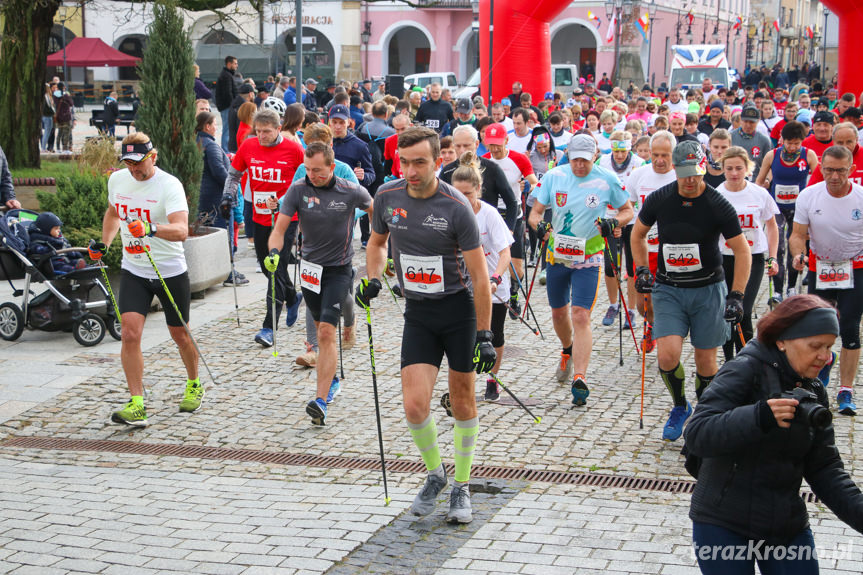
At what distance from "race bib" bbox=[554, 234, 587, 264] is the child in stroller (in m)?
4.53

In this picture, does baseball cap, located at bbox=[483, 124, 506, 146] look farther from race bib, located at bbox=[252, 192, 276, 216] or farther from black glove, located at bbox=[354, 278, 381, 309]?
black glove, located at bbox=[354, 278, 381, 309]

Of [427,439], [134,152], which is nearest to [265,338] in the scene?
[134,152]

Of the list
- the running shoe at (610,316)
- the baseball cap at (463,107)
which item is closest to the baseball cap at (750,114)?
the running shoe at (610,316)

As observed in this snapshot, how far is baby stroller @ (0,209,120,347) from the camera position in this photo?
31.9 feet

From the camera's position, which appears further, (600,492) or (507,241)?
(507,241)

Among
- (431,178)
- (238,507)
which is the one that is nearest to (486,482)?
(238,507)

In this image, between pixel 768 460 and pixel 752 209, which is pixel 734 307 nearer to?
pixel 752 209

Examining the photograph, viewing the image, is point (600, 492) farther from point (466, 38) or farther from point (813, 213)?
point (466, 38)

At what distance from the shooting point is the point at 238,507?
19.2 feet

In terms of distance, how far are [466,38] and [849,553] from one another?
5616 cm

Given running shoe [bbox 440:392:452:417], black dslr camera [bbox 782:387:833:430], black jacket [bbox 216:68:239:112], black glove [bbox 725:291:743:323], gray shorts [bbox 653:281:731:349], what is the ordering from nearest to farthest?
black dslr camera [bbox 782:387:833:430], black glove [bbox 725:291:743:323], gray shorts [bbox 653:281:731:349], running shoe [bbox 440:392:452:417], black jacket [bbox 216:68:239:112]

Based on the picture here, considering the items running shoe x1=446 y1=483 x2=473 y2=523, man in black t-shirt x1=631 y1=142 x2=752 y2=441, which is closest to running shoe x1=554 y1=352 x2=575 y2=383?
man in black t-shirt x1=631 y1=142 x2=752 y2=441

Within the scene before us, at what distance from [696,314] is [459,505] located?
2097 mm

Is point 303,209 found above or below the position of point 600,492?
above
